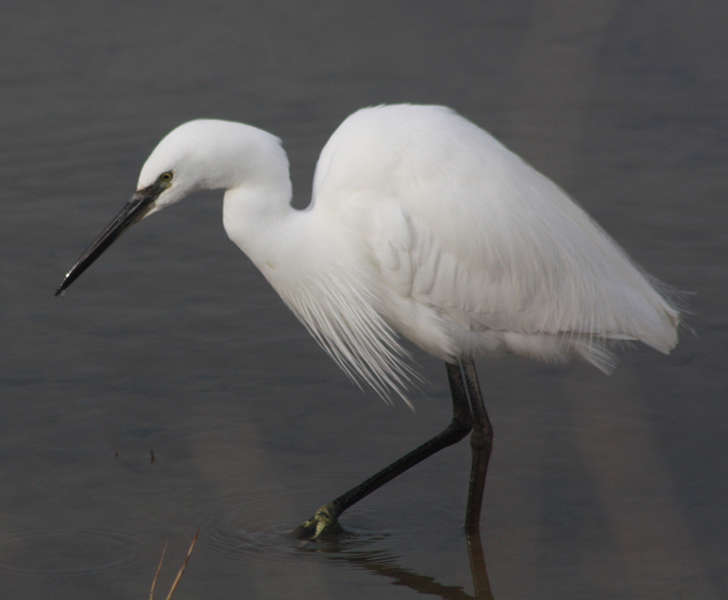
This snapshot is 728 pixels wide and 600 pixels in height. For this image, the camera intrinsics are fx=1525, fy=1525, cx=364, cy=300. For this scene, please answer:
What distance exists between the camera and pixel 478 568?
4633mm

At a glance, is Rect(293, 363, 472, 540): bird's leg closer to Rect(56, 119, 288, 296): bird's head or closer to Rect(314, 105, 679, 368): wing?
Rect(314, 105, 679, 368): wing

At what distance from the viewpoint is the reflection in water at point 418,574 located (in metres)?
4.52

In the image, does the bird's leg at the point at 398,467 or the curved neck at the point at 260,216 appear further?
the bird's leg at the point at 398,467

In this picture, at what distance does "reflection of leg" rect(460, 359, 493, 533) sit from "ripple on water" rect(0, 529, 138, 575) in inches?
41.4

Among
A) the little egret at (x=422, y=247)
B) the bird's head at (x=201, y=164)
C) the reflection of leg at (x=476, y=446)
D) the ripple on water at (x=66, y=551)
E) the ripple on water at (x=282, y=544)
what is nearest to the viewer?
the bird's head at (x=201, y=164)

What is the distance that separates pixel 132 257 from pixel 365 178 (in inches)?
90.7

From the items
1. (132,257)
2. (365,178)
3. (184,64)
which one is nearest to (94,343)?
(132,257)

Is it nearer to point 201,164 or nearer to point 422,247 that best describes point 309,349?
point 422,247

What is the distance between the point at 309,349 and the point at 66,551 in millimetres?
1573

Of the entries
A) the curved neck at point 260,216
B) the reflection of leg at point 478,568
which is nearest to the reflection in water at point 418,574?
the reflection of leg at point 478,568

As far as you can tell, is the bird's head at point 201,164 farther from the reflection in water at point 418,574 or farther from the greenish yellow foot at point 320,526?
the reflection in water at point 418,574

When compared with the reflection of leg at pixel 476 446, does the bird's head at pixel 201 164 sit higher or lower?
higher

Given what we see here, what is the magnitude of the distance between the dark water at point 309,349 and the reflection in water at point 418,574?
0.04ft

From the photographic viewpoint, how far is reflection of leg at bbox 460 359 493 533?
4.76m
